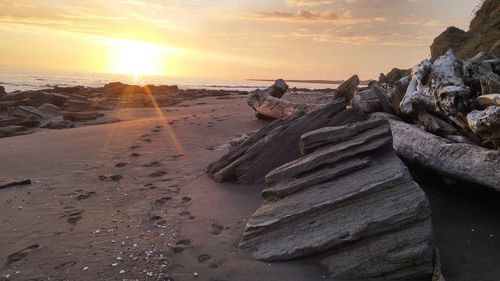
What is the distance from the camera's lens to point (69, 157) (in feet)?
36.2

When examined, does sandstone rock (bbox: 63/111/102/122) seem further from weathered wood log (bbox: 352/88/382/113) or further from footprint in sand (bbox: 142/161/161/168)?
weathered wood log (bbox: 352/88/382/113)

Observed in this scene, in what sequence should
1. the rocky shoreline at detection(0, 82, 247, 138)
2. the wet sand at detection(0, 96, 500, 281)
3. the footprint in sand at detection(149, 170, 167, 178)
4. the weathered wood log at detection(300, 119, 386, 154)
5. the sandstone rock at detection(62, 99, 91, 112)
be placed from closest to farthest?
the wet sand at detection(0, 96, 500, 281)
the weathered wood log at detection(300, 119, 386, 154)
the footprint in sand at detection(149, 170, 167, 178)
the rocky shoreline at detection(0, 82, 247, 138)
the sandstone rock at detection(62, 99, 91, 112)

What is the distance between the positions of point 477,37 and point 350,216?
41.2ft

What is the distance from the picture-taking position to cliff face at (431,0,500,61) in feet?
44.7

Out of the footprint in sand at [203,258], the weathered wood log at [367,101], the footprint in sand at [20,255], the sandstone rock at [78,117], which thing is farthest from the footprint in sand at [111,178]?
the sandstone rock at [78,117]

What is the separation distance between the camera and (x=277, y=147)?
8688 millimetres

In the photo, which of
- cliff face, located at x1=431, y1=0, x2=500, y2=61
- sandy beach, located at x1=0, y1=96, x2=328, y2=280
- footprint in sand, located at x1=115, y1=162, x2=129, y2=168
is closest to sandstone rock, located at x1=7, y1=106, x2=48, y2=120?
sandy beach, located at x1=0, y1=96, x2=328, y2=280

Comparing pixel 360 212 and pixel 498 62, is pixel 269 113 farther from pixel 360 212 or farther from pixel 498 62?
pixel 360 212

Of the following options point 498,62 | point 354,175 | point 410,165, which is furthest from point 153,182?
point 498,62

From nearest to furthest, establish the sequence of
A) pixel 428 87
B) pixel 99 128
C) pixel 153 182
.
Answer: pixel 428 87
pixel 153 182
pixel 99 128

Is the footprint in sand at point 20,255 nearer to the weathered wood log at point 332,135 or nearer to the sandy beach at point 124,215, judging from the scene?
the sandy beach at point 124,215

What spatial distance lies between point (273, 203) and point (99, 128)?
455 inches

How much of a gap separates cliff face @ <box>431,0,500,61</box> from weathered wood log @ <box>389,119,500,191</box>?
5.51m

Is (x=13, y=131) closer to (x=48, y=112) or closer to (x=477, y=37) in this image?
(x=48, y=112)
